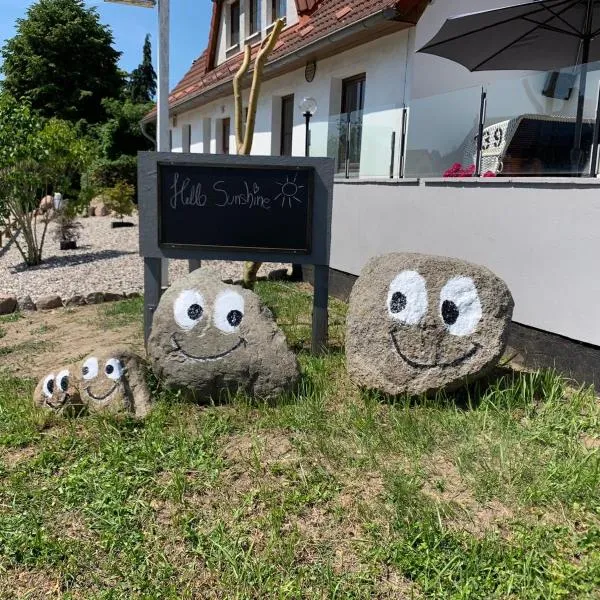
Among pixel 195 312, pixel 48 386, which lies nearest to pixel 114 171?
pixel 48 386

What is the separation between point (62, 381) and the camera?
3898 mm

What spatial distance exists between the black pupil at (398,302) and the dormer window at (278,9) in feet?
32.2

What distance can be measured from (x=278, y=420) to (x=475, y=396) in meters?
1.36

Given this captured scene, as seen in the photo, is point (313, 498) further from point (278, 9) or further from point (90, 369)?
point (278, 9)

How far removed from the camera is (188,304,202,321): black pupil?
157 inches

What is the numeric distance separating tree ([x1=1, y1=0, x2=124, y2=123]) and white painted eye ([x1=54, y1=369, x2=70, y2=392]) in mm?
32508

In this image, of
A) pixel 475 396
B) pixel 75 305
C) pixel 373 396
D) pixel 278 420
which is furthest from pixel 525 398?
pixel 75 305

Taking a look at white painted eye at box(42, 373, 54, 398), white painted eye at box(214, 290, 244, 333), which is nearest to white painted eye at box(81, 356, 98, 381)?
white painted eye at box(42, 373, 54, 398)

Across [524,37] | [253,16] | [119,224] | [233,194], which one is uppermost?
[253,16]

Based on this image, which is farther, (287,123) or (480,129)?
(287,123)

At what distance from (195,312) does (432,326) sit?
1595 millimetres

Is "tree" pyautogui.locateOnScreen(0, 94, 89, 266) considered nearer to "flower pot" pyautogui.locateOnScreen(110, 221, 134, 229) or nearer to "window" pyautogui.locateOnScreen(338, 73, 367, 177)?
"flower pot" pyautogui.locateOnScreen(110, 221, 134, 229)

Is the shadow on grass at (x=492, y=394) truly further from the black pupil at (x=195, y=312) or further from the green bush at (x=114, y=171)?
the green bush at (x=114, y=171)

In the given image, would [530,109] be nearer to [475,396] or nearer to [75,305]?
[475,396]
